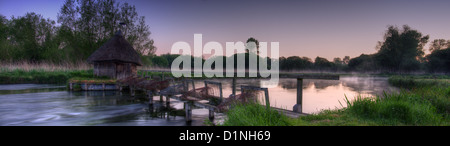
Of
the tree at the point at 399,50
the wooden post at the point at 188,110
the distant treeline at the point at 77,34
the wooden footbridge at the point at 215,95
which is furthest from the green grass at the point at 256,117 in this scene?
the tree at the point at 399,50

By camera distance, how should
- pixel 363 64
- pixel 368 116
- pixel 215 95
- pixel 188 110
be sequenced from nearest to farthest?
pixel 368 116, pixel 188 110, pixel 215 95, pixel 363 64

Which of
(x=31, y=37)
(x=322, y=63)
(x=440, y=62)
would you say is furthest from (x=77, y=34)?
(x=322, y=63)

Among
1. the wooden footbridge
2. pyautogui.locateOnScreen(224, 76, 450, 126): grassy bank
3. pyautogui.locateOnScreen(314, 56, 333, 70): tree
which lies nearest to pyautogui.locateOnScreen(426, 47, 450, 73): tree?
pyautogui.locateOnScreen(314, 56, 333, 70): tree

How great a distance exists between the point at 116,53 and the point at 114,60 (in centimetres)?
69

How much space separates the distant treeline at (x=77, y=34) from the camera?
1331 inches

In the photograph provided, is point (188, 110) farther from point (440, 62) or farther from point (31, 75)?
point (440, 62)

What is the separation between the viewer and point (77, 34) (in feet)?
110

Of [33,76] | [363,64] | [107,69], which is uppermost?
[363,64]

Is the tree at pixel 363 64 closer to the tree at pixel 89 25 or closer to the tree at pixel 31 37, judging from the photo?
the tree at pixel 89 25

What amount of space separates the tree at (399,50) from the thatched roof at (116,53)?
178 ft

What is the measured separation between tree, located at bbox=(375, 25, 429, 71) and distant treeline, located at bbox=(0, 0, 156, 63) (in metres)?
50.3

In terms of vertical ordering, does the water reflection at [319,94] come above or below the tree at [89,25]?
below
